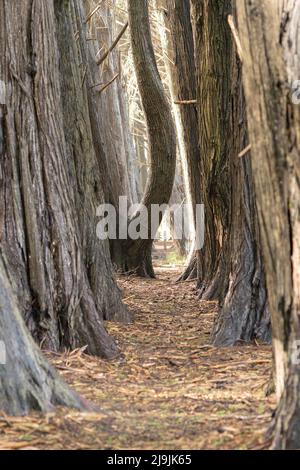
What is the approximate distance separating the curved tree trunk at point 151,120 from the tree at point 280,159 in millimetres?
8135

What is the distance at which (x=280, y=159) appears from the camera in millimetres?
4223

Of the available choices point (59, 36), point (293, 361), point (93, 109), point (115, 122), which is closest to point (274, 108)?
point (293, 361)

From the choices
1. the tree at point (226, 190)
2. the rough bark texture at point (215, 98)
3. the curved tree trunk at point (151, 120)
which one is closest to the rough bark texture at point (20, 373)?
the tree at point (226, 190)

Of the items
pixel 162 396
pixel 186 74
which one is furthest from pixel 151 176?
pixel 162 396

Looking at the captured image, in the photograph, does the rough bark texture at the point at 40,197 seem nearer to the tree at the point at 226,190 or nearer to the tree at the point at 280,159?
the tree at the point at 226,190

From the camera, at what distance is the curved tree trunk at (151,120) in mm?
12391

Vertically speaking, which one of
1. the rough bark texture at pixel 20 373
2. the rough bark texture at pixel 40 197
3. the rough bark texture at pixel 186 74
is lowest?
the rough bark texture at pixel 20 373

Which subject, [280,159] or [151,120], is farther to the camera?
[151,120]

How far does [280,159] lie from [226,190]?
541cm

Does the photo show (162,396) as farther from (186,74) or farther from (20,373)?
(186,74)

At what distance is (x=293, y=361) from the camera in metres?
4.20

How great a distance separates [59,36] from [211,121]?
2.05m

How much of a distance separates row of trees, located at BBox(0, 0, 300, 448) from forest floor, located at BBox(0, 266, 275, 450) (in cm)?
24

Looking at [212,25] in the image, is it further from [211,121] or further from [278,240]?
[278,240]
